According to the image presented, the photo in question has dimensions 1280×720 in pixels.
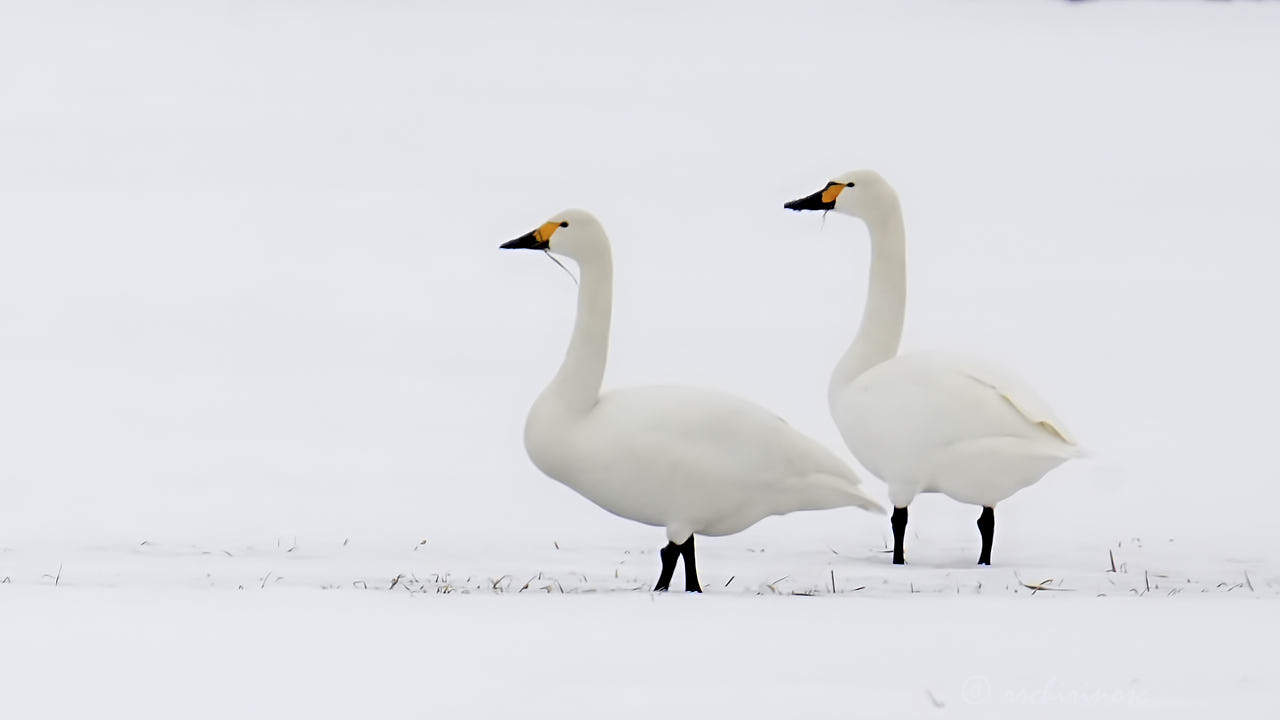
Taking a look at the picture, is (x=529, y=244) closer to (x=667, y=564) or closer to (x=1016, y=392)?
(x=667, y=564)

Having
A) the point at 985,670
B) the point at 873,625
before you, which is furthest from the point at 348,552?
the point at 985,670

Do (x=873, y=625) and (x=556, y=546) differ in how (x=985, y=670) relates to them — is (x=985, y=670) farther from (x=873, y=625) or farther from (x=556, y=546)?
(x=556, y=546)

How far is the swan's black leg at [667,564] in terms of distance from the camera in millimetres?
7750

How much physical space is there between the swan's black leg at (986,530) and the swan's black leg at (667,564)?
2.10 m

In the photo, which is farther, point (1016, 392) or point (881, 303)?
point (881, 303)

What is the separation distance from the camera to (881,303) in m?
9.89

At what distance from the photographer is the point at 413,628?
6180mm

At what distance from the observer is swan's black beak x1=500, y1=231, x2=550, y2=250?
8.27 metres

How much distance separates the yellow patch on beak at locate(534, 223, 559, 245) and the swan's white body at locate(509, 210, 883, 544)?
69 mm

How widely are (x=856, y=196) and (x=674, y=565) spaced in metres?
3.10

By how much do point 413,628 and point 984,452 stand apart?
12.7 ft

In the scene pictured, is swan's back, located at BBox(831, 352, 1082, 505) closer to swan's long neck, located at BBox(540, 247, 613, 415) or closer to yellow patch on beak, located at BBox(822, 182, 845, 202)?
yellow patch on beak, located at BBox(822, 182, 845, 202)

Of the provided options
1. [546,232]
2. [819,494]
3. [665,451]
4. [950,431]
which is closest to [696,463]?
[665,451]

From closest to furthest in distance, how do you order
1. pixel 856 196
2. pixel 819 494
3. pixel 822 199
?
pixel 819 494 → pixel 856 196 → pixel 822 199
